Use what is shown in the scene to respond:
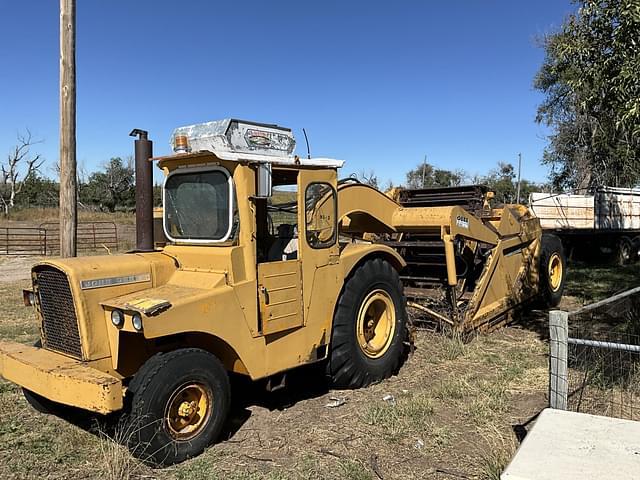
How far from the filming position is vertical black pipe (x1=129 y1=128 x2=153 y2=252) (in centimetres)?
523

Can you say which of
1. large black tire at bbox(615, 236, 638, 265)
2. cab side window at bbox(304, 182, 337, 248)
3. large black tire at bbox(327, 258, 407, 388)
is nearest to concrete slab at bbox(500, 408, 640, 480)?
large black tire at bbox(327, 258, 407, 388)

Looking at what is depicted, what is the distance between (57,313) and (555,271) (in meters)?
8.31

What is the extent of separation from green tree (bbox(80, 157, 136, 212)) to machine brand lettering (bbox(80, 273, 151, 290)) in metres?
48.1

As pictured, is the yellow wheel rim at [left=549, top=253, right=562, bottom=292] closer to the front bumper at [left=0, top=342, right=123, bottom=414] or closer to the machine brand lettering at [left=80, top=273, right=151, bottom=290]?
the machine brand lettering at [left=80, top=273, right=151, bottom=290]

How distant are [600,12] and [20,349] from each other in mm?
6244

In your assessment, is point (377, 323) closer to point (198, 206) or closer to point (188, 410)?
point (198, 206)

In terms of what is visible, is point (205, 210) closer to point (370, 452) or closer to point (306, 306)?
point (306, 306)

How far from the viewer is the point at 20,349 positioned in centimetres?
482

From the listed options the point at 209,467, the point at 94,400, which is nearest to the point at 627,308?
the point at 209,467

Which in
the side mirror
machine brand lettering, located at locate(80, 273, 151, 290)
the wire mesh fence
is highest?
the side mirror

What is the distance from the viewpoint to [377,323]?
648 centimetres

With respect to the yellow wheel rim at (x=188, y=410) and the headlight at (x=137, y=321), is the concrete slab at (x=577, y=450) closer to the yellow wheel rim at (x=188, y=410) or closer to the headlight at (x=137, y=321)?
the yellow wheel rim at (x=188, y=410)

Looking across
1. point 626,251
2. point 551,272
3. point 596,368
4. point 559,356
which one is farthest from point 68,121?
point 626,251

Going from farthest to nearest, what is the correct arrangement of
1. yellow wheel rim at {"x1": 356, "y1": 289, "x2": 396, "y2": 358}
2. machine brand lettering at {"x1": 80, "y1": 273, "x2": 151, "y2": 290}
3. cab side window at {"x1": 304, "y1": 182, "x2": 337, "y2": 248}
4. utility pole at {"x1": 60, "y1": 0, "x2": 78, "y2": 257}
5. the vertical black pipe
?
utility pole at {"x1": 60, "y1": 0, "x2": 78, "y2": 257}, yellow wheel rim at {"x1": 356, "y1": 289, "x2": 396, "y2": 358}, cab side window at {"x1": 304, "y1": 182, "x2": 337, "y2": 248}, the vertical black pipe, machine brand lettering at {"x1": 80, "y1": 273, "x2": 151, "y2": 290}
